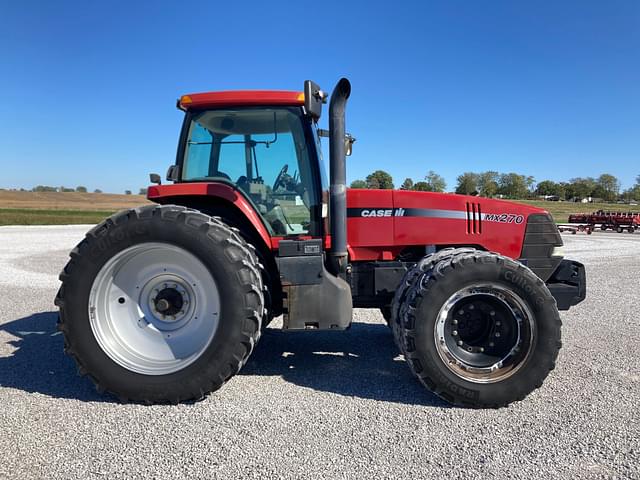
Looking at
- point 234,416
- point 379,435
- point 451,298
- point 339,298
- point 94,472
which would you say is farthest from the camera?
point 339,298

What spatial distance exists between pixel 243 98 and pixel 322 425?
2597mm

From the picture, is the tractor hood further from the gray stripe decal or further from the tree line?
the tree line

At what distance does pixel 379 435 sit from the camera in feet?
8.39

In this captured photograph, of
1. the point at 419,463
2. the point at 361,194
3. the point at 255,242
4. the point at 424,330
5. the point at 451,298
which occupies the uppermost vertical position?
the point at 361,194

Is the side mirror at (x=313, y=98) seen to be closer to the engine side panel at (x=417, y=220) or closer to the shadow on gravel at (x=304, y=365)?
the engine side panel at (x=417, y=220)

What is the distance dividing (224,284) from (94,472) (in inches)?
51.6

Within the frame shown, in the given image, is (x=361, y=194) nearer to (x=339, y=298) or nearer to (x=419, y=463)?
(x=339, y=298)

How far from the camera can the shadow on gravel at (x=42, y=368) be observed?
3180 millimetres

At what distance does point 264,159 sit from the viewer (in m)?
3.57

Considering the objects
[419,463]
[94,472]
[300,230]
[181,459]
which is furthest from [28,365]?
[419,463]

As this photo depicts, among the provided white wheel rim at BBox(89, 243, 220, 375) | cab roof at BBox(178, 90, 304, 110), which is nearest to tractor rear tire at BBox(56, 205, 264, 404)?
white wheel rim at BBox(89, 243, 220, 375)

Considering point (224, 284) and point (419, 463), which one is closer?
point (419, 463)

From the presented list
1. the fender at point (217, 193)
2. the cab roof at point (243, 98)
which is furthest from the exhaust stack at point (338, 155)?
the fender at point (217, 193)

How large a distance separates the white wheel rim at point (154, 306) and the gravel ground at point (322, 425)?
40cm
